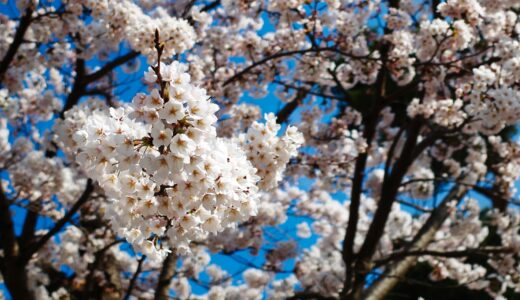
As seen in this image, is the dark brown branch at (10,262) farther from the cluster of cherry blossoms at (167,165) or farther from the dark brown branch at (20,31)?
the cluster of cherry blossoms at (167,165)

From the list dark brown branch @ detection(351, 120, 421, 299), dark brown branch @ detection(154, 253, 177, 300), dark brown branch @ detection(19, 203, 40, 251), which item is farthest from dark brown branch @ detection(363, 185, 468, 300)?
dark brown branch @ detection(19, 203, 40, 251)

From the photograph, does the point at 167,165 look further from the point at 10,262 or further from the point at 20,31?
the point at 10,262

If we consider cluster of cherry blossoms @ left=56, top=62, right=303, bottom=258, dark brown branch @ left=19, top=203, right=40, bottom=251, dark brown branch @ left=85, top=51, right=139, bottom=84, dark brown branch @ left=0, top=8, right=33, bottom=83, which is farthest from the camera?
dark brown branch @ left=19, top=203, right=40, bottom=251

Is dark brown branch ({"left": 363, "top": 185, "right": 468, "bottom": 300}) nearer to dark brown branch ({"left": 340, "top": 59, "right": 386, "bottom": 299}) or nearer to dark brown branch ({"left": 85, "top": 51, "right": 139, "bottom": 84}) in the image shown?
dark brown branch ({"left": 340, "top": 59, "right": 386, "bottom": 299})

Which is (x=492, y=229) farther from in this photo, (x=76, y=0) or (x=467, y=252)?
(x=76, y=0)

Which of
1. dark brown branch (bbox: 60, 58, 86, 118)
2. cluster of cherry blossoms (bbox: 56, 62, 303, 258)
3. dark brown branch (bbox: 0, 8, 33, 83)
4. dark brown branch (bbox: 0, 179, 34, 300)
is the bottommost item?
cluster of cherry blossoms (bbox: 56, 62, 303, 258)

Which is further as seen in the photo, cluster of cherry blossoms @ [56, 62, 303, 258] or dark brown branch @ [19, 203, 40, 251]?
dark brown branch @ [19, 203, 40, 251]

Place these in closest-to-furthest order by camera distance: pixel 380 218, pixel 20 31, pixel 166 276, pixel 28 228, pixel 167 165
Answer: pixel 167 165 → pixel 20 31 → pixel 166 276 → pixel 380 218 → pixel 28 228

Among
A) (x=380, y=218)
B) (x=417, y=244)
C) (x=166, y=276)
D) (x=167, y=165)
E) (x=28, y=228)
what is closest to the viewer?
(x=167, y=165)

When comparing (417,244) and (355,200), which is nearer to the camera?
(355,200)

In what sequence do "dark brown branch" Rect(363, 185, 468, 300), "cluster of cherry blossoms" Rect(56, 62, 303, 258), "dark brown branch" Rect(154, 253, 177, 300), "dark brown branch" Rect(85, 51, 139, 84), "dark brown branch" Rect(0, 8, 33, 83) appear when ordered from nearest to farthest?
"cluster of cherry blossoms" Rect(56, 62, 303, 258)
"dark brown branch" Rect(0, 8, 33, 83)
"dark brown branch" Rect(154, 253, 177, 300)
"dark brown branch" Rect(363, 185, 468, 300)
"dark brown branch" Rect(85, 51, 139, 84)

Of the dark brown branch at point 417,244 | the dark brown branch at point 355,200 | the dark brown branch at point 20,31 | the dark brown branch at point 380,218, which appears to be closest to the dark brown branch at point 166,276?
the dark brown branch at point 355,200

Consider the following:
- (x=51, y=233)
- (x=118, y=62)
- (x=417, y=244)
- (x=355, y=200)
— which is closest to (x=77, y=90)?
(x=118, y=62)

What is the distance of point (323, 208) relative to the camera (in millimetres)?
9914
